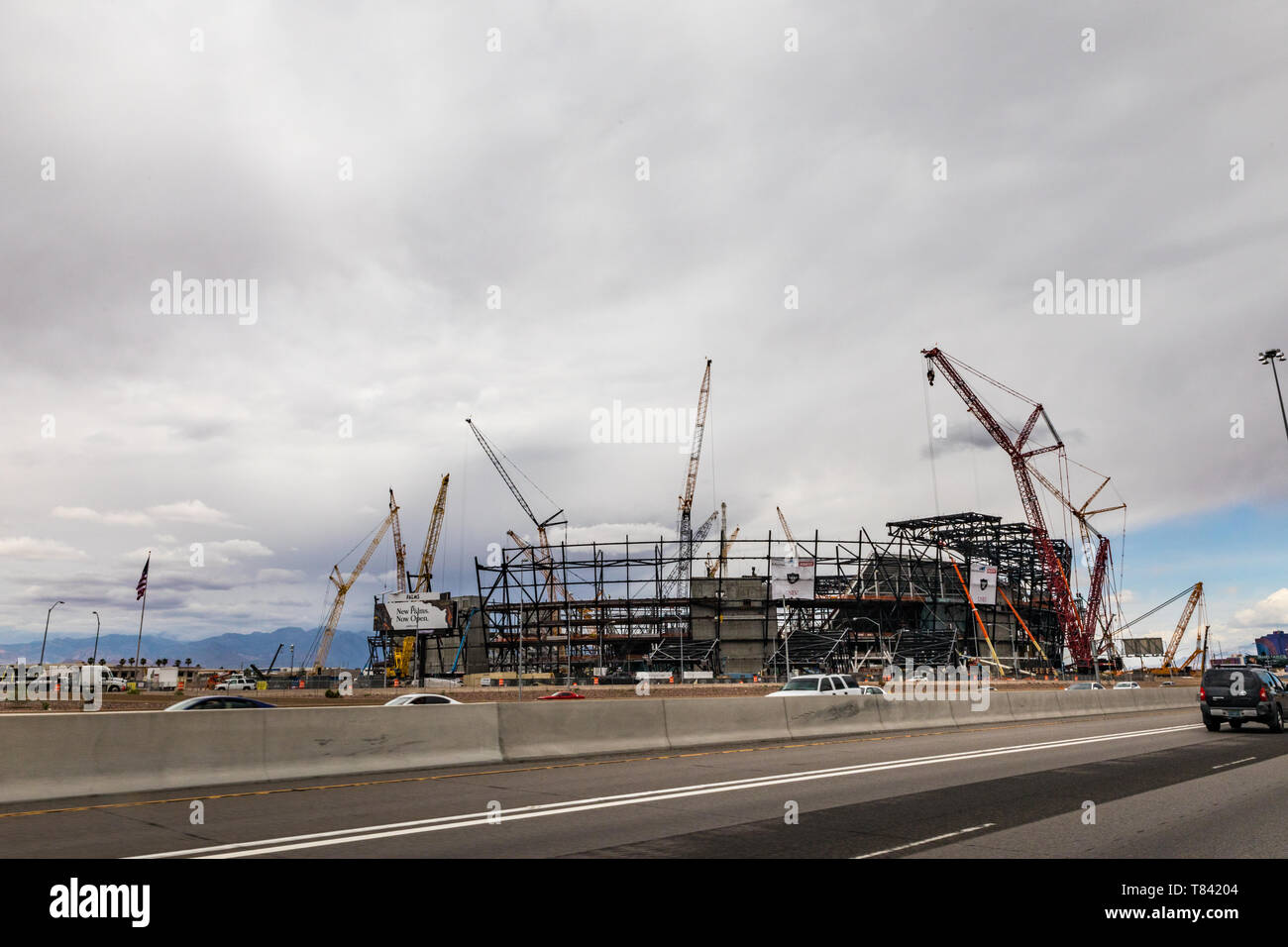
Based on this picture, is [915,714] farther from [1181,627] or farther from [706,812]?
[1181,627]

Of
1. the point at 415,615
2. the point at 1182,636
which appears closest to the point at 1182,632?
the point at 1182,636

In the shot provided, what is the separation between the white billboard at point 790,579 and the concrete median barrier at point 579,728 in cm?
9185

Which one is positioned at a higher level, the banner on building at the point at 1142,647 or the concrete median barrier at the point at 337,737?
the concrete median barrier at the point at 337,737

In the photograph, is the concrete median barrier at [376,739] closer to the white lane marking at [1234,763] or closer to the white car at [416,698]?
the white car at [416,698]

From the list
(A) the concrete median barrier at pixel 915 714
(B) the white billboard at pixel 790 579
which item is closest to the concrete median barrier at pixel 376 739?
(A) the concrete median barrier at pixel 915 714

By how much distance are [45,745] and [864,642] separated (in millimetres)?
109425

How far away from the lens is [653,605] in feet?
370

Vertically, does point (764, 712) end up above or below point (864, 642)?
above

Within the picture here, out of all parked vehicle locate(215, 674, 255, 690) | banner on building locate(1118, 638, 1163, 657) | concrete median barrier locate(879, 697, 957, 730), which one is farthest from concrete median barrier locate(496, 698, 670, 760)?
banner on building locate(1118, 638, 1163, 657)

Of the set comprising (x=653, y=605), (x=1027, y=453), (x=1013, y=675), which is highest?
(x=1027, y=453)

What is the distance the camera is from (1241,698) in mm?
25219

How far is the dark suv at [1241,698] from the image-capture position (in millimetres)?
25078
